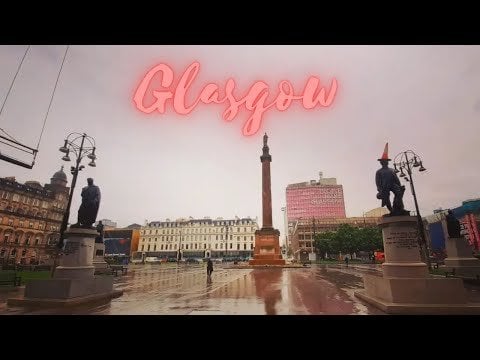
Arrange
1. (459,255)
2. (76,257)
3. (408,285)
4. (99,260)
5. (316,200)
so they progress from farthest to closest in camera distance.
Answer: (316,200)
(99,260)
(459,255)
(76,257)
(408,285)

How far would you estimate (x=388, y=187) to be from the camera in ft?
31.3

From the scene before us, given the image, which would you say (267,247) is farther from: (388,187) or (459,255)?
(388,187)

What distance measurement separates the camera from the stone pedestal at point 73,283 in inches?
340

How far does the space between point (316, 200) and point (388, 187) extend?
153 metres

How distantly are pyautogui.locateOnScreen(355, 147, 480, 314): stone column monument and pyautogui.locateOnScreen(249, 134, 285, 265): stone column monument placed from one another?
28.3m

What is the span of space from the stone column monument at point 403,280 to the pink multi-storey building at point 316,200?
14733cm

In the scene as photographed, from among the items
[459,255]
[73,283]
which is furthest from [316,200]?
[73,283]

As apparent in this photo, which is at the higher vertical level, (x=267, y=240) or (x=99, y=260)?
(x=267, y=240)
